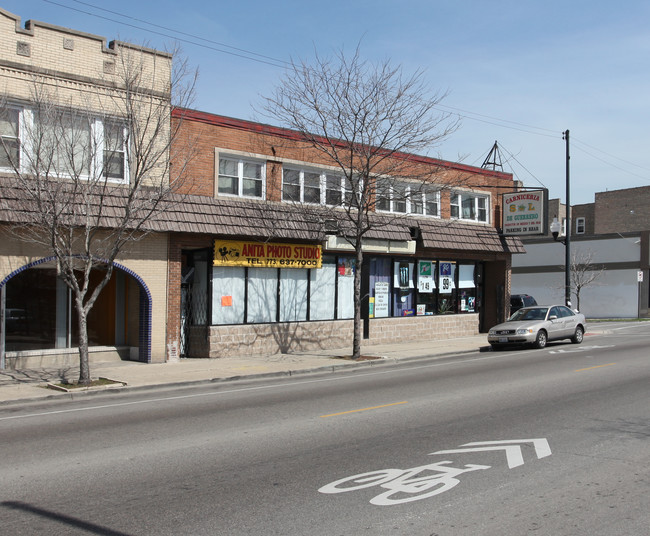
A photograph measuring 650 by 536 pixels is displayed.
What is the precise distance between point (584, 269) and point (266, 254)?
101 ft

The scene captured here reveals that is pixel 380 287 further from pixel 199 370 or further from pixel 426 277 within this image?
pixel 199 370

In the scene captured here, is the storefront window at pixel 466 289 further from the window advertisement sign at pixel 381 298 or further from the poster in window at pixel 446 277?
the window advertisement sign at pixel 381 298

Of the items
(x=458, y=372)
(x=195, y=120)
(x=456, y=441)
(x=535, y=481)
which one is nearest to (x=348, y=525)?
(x=535, y=481)

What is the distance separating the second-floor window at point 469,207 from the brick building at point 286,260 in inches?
7.7

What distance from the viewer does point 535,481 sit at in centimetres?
635

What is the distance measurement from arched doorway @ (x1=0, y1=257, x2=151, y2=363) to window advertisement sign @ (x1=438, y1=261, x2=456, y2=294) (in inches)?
479

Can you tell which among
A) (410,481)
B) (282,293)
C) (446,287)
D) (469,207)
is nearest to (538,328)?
→ (446,287)

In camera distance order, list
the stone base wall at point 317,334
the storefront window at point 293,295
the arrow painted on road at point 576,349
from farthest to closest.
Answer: the storefront window at point 293,295, the arrow painted on road at point 576,349, the stone base wall at point 317,334

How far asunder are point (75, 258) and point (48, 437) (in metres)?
8.08

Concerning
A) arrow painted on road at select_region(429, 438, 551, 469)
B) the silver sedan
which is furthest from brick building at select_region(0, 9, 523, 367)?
arrow painted on road at select_region(429, 438, 551, 469)

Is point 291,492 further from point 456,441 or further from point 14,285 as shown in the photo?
point 14,285

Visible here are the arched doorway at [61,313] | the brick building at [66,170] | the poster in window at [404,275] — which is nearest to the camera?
the brick building at [66,170]

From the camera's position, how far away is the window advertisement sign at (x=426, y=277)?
24450 millimetres

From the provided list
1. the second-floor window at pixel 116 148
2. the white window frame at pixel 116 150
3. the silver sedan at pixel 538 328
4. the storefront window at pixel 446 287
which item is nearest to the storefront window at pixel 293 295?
the white window frame at pixel 116 150
